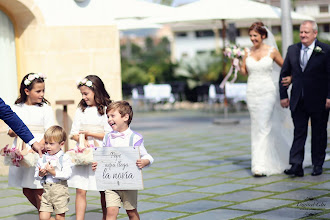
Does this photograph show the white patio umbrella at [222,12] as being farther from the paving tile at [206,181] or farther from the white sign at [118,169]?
the white sign at [118,169]

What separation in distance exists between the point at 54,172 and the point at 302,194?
10.2 ft

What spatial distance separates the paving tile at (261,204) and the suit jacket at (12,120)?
8.13 feet

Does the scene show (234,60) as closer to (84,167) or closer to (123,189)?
(84,167)

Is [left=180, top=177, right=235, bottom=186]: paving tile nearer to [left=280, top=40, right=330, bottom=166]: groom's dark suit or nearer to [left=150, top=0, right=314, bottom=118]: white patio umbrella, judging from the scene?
[left=280, top=40, right=330, bottom=166]: groom's dark suit

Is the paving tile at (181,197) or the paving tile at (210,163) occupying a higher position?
the paving tile at (210,163)

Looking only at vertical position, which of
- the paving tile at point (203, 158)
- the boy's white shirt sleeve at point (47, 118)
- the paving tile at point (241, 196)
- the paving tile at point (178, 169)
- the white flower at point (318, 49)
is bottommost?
the paving tile at point (241, 196)

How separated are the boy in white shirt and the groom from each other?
3923 millimetres

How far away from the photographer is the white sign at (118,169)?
562cm

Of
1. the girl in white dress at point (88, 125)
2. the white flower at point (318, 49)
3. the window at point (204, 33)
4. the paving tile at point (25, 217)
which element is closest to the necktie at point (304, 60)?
the white flower at point (318, 49)

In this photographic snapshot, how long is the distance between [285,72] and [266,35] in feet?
2.01

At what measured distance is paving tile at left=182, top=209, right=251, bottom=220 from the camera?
691 centimetres

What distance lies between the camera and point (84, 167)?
21.6 ft

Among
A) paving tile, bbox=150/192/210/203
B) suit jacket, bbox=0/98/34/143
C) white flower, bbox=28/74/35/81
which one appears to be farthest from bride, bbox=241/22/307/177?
suit jacket, bbox=0/98/34/143

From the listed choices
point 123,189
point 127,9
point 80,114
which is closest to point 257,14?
point 127,9
